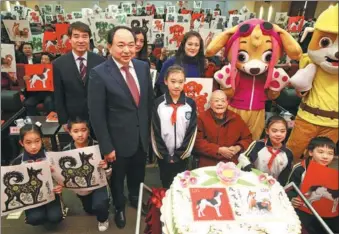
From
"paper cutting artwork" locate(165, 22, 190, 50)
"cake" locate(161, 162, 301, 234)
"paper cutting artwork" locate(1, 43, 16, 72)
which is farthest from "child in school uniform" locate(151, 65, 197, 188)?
"paper cutting artwork" locate(1, 43, 16, 72)

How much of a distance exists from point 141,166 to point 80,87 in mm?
678

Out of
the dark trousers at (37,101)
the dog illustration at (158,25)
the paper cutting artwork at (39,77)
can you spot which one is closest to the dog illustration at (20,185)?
the paper cutting artwork at (39,77)

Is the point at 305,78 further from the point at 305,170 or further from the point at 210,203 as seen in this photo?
the point at 210,203

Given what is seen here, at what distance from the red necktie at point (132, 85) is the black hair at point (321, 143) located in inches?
39.6

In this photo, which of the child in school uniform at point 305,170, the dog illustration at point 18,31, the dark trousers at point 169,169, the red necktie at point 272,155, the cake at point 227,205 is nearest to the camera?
the cake at point 227,205

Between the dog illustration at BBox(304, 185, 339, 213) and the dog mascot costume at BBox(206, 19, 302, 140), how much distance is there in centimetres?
76

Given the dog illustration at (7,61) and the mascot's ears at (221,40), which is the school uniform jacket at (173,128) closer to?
the mascot's ears at (221,40)

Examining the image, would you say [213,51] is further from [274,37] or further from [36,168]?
[36,168]

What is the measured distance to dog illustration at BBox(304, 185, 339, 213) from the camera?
1218mm

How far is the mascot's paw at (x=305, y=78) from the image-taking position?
1736mm

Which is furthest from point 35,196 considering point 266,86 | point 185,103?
point 266,86

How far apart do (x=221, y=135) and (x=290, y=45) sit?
28.8 inches

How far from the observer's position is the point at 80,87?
208 centimetres

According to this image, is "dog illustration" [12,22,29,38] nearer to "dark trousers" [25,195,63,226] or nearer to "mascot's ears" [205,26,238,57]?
"dark trousers" [25,195,63,226]
